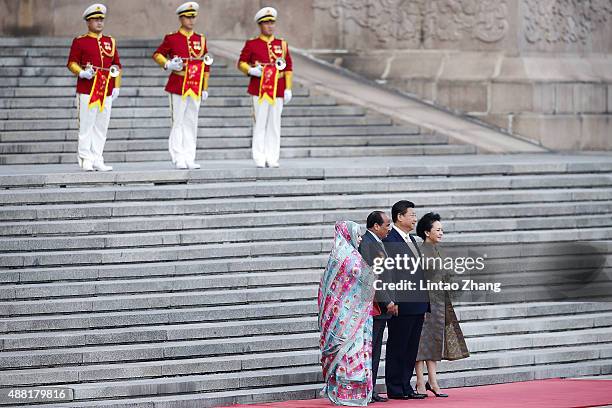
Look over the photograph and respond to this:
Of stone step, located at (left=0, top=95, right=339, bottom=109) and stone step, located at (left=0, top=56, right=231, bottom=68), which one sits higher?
stone step, located at (left=0, top=56, right=231, bottom=68)

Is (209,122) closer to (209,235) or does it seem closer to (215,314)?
(209,235)

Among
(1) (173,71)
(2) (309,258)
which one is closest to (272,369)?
(2) (309,258)

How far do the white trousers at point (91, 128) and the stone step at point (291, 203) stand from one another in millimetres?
1574

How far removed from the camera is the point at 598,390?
13109 millimetres

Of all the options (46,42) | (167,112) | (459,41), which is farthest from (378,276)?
(459,41)

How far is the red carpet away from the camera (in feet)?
40.1

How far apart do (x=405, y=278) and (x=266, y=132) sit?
17.3 feet

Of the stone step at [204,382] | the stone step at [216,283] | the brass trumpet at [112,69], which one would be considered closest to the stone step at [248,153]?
the brass trumpet at [112,69]

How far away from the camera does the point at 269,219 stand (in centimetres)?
1561

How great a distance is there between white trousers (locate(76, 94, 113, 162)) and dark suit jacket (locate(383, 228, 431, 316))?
199 inches

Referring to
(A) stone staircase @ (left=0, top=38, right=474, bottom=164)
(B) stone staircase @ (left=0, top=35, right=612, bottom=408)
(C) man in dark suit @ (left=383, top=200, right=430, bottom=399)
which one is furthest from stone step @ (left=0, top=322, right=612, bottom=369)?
(A) stone staircase @ (left=0, top=38, right=474, bottom=164)

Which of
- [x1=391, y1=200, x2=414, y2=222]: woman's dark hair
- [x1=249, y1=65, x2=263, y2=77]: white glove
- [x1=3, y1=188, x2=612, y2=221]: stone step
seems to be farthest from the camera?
[x1=249, y1=65, x2=263, y2=77]: white glove

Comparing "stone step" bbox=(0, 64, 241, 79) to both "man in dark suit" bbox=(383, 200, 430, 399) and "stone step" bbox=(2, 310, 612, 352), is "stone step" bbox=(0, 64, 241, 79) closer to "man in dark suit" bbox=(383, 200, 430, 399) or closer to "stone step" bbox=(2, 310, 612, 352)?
"stone step" bbox=(2, 310, 612, 352)

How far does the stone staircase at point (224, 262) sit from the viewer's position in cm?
1292
